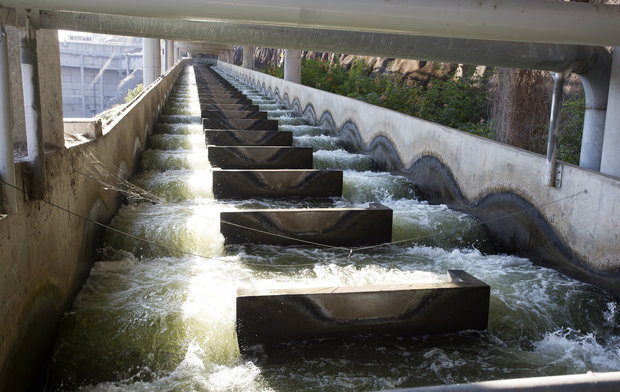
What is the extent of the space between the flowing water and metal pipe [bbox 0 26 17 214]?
1.27m

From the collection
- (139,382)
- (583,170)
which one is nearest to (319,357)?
(139,382)

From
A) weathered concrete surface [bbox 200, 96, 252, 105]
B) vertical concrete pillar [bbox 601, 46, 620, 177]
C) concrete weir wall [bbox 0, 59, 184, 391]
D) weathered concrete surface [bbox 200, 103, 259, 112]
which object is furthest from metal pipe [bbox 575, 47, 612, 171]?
weathered concrete surface [bbox 200, 96, 252, 105]

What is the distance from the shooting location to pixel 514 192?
646 centimetres

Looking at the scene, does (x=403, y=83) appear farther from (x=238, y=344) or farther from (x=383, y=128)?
(x=238, y=344)

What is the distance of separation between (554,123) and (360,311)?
9.38 feet

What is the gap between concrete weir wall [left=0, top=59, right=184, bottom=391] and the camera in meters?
3.24

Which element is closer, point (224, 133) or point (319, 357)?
point (319, 357)

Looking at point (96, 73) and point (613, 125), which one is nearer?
point (613, 125)

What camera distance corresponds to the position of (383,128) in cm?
1003

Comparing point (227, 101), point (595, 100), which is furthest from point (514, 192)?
point (227, 101)

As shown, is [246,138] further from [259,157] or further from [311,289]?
[311,289]

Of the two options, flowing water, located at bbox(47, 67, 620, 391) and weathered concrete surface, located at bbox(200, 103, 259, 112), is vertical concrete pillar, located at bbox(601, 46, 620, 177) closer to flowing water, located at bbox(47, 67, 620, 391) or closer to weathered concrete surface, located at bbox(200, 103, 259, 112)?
flowing water, located at bbox(47, 67, 620, 391)

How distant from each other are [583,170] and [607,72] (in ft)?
3.50

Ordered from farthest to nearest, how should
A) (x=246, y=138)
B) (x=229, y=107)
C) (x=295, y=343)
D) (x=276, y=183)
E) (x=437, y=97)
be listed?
(x=437, y=97), (x=229, y=107), (x=246, y=138), (x=276, y=183), (x=295, y=343)
